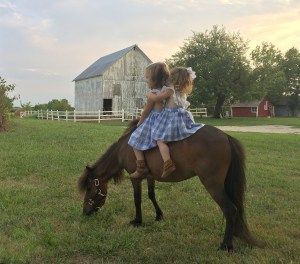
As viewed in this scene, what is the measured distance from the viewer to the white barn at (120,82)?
44875 millimetres

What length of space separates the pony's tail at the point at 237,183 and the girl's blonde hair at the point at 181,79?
2.89 feet

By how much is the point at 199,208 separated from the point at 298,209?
172 centimetres

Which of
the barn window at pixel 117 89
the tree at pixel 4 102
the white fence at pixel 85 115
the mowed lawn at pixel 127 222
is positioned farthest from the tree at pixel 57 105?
the mowed lawn at pixel 127 222

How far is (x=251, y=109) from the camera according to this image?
72.8 m

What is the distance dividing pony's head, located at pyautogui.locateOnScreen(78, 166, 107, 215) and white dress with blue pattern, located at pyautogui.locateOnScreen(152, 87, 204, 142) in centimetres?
142

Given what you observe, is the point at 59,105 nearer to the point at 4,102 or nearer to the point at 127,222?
the point at 4,102

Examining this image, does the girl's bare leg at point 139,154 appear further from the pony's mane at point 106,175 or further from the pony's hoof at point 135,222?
the pony's hoof at point 135,222

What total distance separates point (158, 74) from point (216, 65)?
42.5 meters

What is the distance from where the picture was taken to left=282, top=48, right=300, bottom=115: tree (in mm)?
78938

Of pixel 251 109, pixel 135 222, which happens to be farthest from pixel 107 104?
pixel 135 222

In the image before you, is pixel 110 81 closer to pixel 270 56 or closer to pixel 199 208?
pixel 270 56

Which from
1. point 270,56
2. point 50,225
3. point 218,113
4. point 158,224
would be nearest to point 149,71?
point 158,224

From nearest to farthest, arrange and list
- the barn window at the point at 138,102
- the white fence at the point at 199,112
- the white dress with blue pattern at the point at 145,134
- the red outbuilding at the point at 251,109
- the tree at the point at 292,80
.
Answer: the white dress with blue pattern at the point at 145,134 < the barn window at the point at 138,102 < the white fence at the point at 199,112 < the red outbuilding at the point at 251,109 < the tree at the point at 292,80

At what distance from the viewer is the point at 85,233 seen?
5457mm
